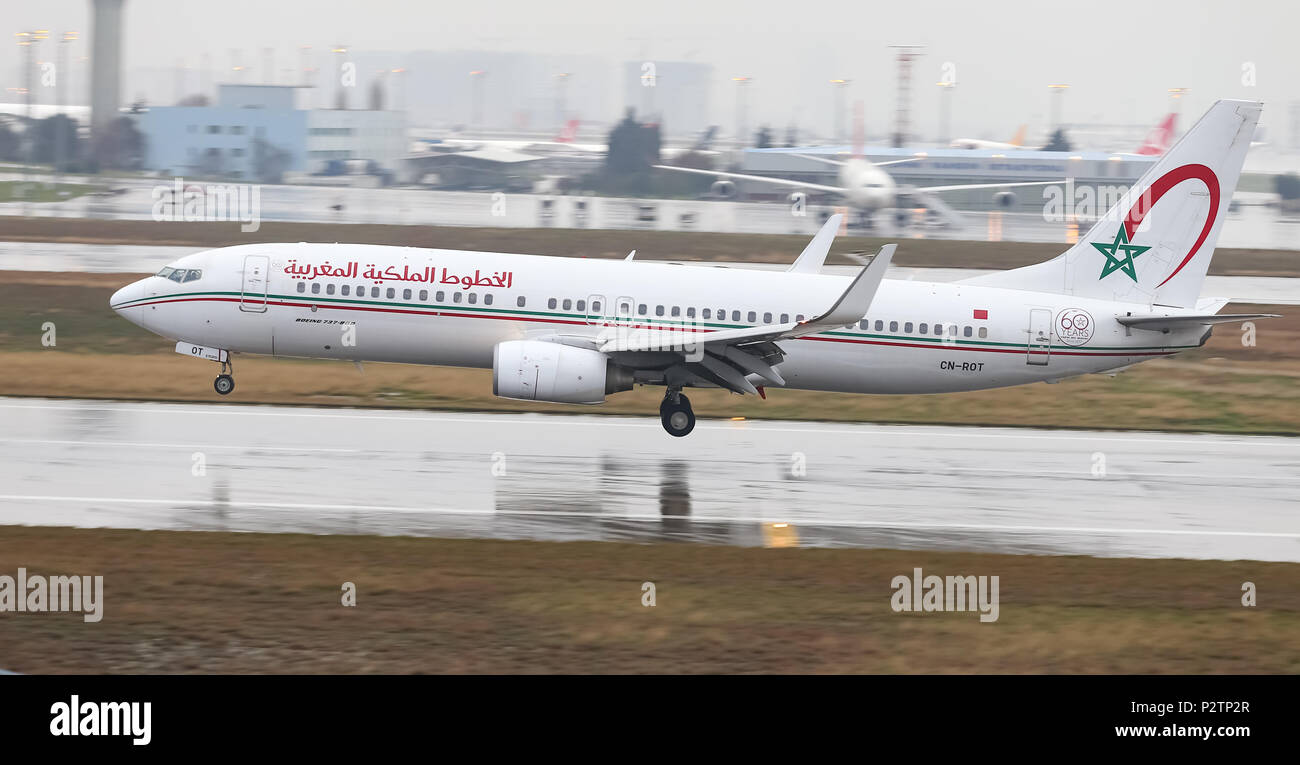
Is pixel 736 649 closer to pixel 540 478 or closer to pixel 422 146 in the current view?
pixel 540 478

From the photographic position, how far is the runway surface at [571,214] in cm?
8306

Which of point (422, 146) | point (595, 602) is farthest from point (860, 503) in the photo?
point (422, 146)

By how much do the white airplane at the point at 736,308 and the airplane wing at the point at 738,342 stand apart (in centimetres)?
5

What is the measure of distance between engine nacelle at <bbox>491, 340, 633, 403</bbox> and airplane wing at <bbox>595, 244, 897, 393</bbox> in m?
0.66

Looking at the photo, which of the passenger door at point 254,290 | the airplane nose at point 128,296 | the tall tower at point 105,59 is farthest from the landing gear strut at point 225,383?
the tall tower at point 105,59

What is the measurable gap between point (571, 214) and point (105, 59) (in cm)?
9498

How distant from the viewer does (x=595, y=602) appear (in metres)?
16.9

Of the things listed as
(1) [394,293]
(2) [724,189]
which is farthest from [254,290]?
(2) [724,189]

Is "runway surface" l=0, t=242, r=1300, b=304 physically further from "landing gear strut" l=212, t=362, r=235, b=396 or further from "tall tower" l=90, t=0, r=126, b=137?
"tall tower" l=90, t=0, r=126, b=137

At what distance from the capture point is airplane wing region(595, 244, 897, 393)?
25.8 m

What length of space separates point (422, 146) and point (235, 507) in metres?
146

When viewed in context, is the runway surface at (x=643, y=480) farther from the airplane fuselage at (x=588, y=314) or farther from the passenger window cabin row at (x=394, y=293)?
the passenger window cabin row at (x=394, y=293)

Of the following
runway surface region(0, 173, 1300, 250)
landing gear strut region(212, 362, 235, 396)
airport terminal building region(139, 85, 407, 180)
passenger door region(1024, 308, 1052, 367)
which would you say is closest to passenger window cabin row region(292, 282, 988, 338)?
passenger door region(1024, 308, 1052, 367)
